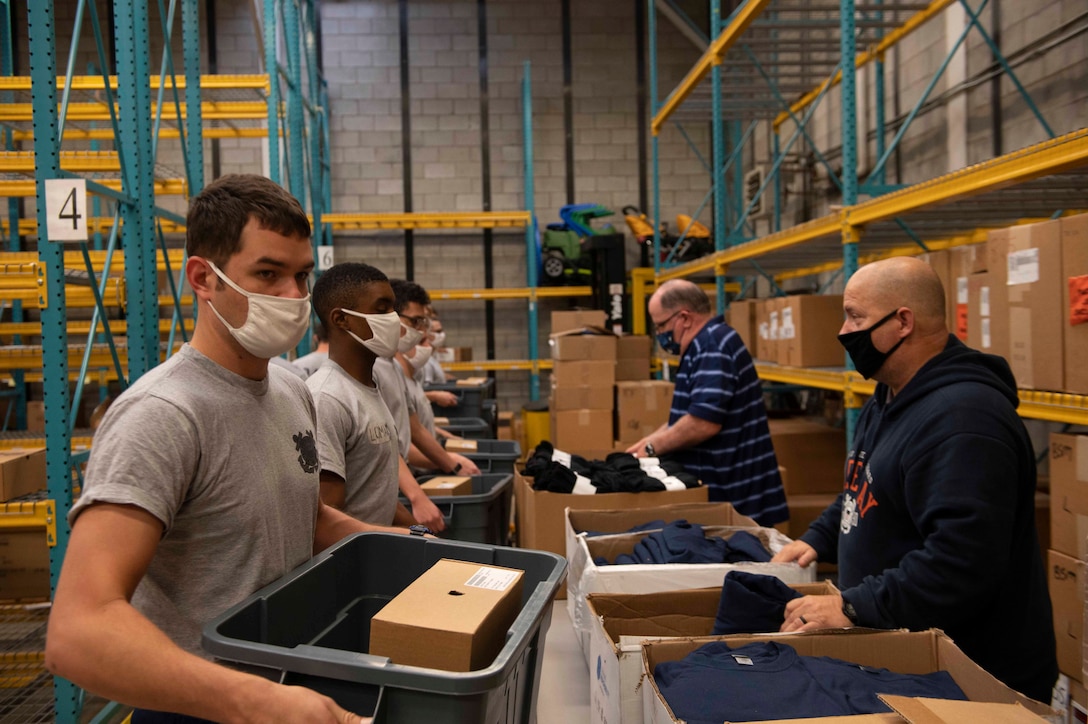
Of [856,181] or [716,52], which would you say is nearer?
[856,181]

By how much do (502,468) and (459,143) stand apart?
6.57m

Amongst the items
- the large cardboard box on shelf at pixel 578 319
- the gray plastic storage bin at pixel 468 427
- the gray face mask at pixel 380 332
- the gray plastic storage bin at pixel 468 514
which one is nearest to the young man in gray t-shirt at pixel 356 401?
the gray face mask at pixel 380 332

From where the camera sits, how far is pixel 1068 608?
2230 mm

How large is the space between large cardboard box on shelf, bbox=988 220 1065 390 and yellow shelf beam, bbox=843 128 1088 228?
162mm

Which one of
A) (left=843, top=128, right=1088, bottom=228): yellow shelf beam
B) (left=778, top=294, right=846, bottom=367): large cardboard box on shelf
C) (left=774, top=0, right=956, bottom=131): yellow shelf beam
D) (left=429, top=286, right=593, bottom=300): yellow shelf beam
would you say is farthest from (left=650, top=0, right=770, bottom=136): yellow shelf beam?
(left=429, top=286, right=593, bottom=300): yellow shelf beam

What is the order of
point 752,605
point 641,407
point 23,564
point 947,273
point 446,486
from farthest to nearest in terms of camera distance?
point 641,407 < point 23,564 < point 446,486 < point 947,273 < point 752,605

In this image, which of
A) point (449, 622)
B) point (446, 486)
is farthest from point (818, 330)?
point (449, 622)

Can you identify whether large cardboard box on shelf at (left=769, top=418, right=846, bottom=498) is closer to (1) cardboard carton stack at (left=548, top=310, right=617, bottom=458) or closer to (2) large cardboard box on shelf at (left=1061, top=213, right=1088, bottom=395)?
(1) cardboard carton stack at (left=548, top=310, right=617, bottom=458)

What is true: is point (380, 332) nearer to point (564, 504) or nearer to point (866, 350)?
point (564, 504)

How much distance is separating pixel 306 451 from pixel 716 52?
4888mm

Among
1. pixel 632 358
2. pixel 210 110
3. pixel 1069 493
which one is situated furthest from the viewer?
pixel 632 358

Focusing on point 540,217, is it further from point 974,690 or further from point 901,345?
point 974,690

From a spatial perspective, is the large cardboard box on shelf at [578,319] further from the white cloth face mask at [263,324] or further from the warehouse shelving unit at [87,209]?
the white cloth face mask at [263,324]

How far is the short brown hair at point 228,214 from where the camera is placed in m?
1.28
